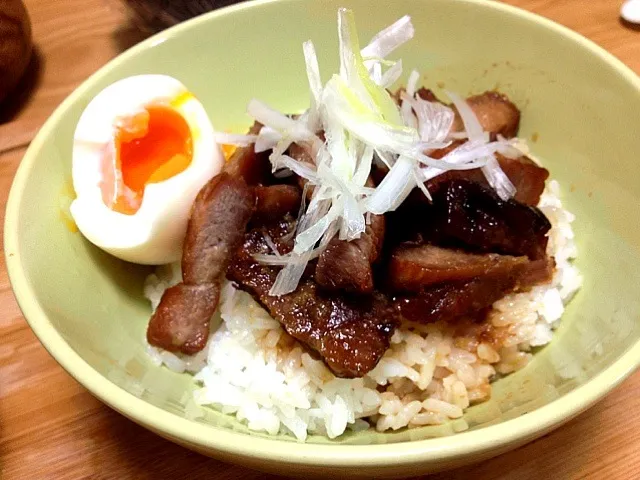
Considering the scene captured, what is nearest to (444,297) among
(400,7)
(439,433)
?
(439,433)

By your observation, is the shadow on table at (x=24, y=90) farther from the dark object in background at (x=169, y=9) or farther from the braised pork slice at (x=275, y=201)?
the braised pork slice at (x=275, y=201)

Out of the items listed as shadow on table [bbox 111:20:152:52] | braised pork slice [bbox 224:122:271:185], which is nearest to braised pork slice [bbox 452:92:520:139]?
braised pork slice [bbox 224:122:271:185]

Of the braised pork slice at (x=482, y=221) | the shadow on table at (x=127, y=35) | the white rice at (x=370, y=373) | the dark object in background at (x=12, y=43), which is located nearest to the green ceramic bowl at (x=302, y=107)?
the white rice at (x=370, y=373)

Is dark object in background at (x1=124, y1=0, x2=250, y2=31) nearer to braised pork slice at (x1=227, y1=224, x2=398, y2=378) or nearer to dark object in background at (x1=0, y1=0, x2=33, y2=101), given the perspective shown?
dark object in background at (x1=0, y1=0, x2=33, y2=101)

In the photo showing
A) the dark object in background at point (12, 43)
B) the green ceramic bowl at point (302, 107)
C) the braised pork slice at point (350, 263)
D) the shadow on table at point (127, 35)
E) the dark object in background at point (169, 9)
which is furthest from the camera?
the shadow on table at point (127, 35)

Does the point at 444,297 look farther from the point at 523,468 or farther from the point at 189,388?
the point at 189,388
